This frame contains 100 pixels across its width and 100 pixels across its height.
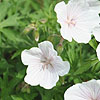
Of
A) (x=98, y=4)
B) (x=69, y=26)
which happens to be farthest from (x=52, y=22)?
(x=98, y=4)

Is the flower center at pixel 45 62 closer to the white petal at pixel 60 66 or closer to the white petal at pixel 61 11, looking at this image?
the white petal at pixel 60 66

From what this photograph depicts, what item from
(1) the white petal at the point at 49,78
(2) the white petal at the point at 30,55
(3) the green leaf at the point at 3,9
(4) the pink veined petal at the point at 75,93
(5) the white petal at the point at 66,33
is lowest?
(4) the pink veined petal at the point at 75,93

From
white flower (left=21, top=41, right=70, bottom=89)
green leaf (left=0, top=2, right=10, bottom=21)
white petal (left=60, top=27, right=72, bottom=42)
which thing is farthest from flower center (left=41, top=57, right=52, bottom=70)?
green leaf (left=0, top=2, right=10, bottom=21)

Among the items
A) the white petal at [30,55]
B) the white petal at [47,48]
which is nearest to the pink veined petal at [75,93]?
the white petal at [47,48]

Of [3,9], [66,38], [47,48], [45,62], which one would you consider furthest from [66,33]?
[3,9]

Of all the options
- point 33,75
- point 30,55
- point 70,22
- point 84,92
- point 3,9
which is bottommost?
point 84,92

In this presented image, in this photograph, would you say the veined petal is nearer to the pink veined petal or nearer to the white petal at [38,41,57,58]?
the white petal at [38,41,57,58]

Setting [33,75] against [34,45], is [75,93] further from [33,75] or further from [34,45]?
[34,45]
